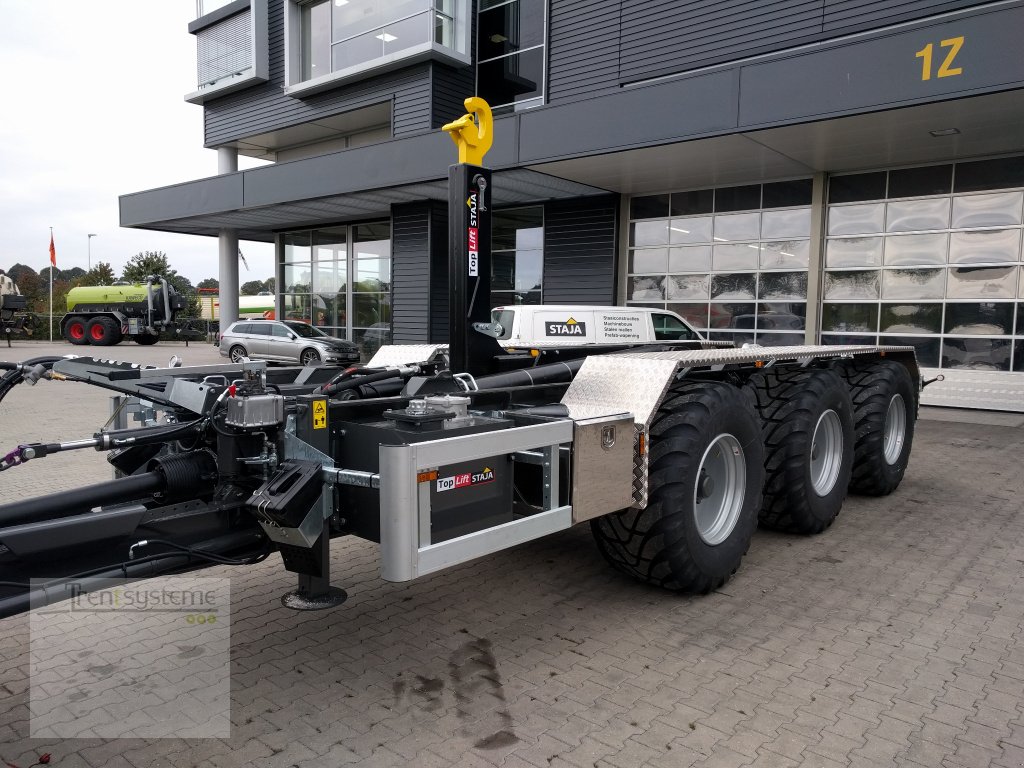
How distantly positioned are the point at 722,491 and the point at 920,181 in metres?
11.8

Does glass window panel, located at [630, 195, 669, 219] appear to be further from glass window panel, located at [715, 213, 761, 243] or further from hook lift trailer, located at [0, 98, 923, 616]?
hook lift trailer, located at [0, 98, 923, 616]

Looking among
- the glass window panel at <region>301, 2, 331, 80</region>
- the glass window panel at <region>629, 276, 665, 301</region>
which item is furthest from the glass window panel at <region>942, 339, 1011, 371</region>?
the glass window panel at <region>301, 2, 331, 80</region>

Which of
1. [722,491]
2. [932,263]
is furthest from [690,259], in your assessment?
[722,491]

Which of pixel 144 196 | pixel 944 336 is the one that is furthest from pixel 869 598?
pixel 144 196

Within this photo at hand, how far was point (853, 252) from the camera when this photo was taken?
14.3 meters

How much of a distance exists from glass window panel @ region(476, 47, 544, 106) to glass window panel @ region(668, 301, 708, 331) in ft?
21.0

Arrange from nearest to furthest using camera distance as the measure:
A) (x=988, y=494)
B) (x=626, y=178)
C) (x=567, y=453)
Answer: (x=567, y=453)
(x=988, y=494)
(x=626, y=178)

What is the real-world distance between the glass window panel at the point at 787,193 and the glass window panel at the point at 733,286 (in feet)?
4.96

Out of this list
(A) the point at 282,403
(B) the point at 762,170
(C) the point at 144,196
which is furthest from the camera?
(C) the point at 144,196

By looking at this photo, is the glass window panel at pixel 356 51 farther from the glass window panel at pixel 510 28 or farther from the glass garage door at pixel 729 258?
the glass garage door at pixel 729 258

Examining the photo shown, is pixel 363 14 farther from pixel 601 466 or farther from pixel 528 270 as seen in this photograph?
pixel 601 466

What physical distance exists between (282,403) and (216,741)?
1.33m

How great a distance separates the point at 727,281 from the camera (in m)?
16.0

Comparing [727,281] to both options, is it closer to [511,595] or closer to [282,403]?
[511,595]
